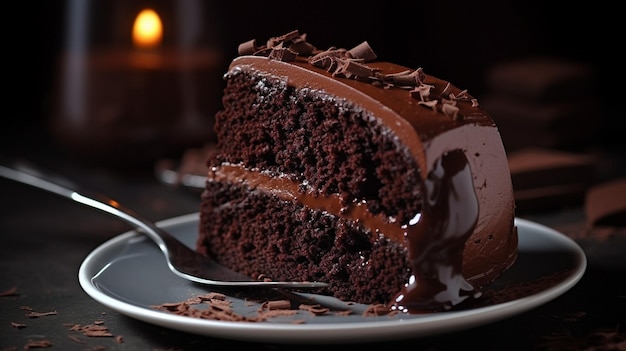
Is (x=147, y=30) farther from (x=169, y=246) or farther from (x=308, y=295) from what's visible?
(x=308, y=295)

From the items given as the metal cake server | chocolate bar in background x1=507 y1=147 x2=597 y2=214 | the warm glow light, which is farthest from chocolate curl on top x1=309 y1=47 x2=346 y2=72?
the warm glow light

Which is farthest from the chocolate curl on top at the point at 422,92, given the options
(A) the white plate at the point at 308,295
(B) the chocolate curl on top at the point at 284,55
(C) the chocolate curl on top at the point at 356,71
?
(A) the white plate at the point at 308,295

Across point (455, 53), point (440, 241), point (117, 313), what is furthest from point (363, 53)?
point (455, 53)

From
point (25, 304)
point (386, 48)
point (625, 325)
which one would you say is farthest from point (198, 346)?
point (386, 48)

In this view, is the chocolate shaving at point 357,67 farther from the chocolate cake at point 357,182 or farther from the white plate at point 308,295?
the white plate at point 308,295

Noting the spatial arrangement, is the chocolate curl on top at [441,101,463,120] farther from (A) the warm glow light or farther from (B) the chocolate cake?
(A) the warm glow light

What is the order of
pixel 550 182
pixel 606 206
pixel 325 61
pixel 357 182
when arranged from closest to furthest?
1. pixel 357 182
2. pixel 325 61
3. pixel 606 206
4. pixel 550 182
